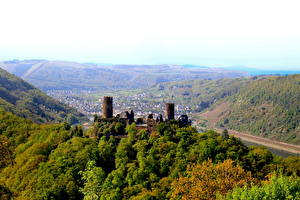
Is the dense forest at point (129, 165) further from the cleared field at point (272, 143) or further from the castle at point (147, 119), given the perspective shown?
the cleared field at point (272, 143)

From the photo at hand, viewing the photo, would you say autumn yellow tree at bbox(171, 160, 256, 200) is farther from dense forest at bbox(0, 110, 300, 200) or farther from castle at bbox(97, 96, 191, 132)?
castle at bbox(97, 96, 191, 132)

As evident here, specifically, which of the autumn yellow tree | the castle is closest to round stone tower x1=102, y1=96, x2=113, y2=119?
the castle

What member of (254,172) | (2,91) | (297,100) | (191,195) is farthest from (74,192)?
(297,100)

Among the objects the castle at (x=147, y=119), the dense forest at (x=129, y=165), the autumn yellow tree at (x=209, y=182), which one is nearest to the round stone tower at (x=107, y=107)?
the castle at (x=147, y=119)

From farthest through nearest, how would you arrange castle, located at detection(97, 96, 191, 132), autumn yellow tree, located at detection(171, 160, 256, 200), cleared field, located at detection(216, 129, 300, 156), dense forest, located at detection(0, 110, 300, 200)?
1. cleared field, located at detection(216, 129, 300, 156)
2. castle, located at detection(97, 96, 191, 132)
3. dense forest, located at detection(0, 110, 300, 200)
4. autumn yellow tree, located at detection(171, 160, 256, 200)

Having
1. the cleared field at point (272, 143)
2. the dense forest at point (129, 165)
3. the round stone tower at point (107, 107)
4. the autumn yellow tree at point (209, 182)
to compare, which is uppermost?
the round stone tower at point (107, 107)

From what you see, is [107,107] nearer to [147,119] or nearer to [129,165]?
[147,119]

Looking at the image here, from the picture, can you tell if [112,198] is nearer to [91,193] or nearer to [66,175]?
[91,193]
